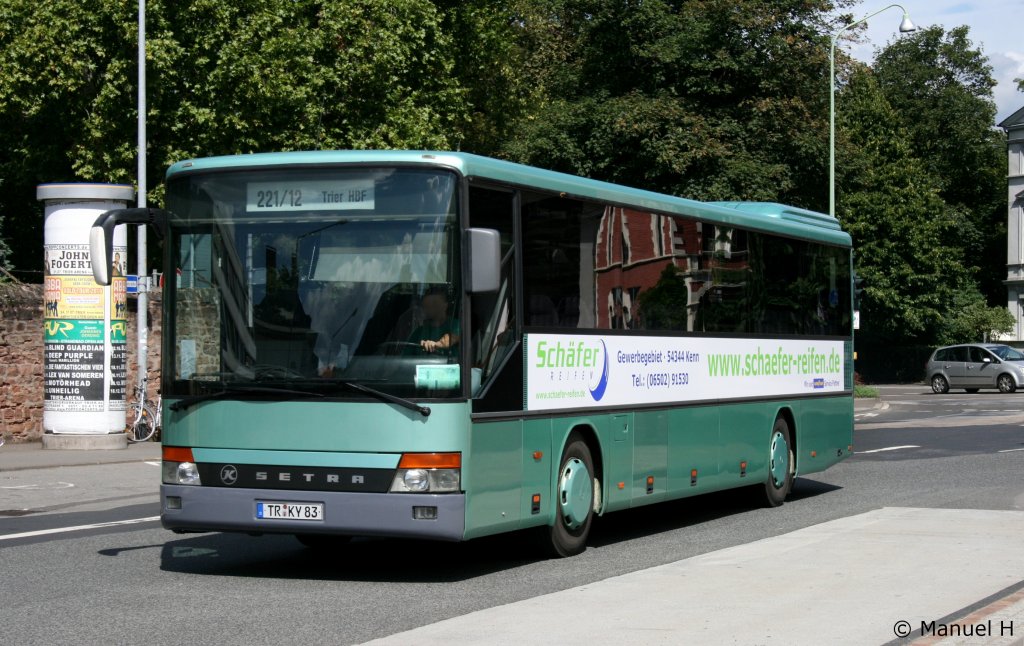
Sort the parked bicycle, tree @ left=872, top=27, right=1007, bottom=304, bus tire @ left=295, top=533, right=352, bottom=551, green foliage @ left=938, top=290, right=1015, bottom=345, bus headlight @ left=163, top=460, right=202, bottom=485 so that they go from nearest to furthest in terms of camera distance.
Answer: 1. bus headlight @ left=163, top=460, right=202, bottom=485
2. bus tire @ left=295, top=533, right=352, bottom=551
3. the parked bicycle
4. green foliage @ left=938, top=290, right=1015, bottom=345
5. tree @ left=872, top=27, right=1007, bottom=304

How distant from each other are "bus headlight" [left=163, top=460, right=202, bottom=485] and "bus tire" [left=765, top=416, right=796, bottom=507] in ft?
24.6

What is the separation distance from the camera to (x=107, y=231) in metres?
10.6

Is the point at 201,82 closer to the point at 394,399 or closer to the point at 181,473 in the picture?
the point at 181,473

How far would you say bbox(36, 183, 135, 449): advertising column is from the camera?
23.0 metres

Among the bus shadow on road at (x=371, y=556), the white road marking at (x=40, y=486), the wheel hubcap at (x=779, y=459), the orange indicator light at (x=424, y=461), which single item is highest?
the orange indicator light at (x=424, y=461)

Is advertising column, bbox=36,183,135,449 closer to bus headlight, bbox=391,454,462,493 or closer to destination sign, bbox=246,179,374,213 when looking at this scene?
destination sign, bbox=246,179,374,213

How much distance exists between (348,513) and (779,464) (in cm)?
756

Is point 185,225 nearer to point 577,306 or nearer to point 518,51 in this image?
point 577,306

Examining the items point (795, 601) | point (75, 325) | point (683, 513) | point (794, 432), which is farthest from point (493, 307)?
point (75, 325)

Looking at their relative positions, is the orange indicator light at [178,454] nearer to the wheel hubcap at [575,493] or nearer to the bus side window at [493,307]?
the bus side window at [493,307]

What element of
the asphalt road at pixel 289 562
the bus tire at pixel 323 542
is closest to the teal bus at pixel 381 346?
the asphalt road at pixel 289 562

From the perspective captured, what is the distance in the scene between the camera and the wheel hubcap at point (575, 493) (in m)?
11.6

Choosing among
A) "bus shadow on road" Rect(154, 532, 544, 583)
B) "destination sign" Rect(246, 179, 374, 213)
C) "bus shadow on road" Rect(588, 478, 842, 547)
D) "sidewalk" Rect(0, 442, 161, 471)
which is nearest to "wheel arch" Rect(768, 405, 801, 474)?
"bus shadow on road" Rect(588, 478, 842, 547)

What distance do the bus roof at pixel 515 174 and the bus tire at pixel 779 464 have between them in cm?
222
